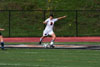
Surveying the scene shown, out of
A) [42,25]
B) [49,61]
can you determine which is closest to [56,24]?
[42,25]

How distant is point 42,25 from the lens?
33250 millimetres

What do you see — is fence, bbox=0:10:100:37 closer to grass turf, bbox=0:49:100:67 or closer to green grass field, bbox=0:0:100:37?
green grass field, bbox=0:0:100:37

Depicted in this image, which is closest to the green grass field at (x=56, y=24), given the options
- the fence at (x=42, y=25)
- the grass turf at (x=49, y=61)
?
the fence at (x=42, y=25)

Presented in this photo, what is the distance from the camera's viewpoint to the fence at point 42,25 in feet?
105

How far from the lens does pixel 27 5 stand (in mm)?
37656

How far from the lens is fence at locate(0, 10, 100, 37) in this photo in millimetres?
32125

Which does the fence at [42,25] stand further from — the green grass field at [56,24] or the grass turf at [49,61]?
the grass turf at [49,61]

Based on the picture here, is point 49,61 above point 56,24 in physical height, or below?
above

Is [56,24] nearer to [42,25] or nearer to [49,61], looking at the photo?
[42,25]

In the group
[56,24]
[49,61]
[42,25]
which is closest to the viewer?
[49,61]

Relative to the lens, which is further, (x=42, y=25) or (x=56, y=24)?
(x=56, y=24)

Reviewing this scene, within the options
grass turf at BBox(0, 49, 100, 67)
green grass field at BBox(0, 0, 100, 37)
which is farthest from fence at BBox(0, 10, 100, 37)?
grass turf at BBox(0, 49, 100, 67)

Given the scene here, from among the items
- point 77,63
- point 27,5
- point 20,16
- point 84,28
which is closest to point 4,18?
point 20,16

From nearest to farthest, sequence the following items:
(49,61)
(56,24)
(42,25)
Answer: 1. (49,61)
2. (42,25)
3. (56,24)
